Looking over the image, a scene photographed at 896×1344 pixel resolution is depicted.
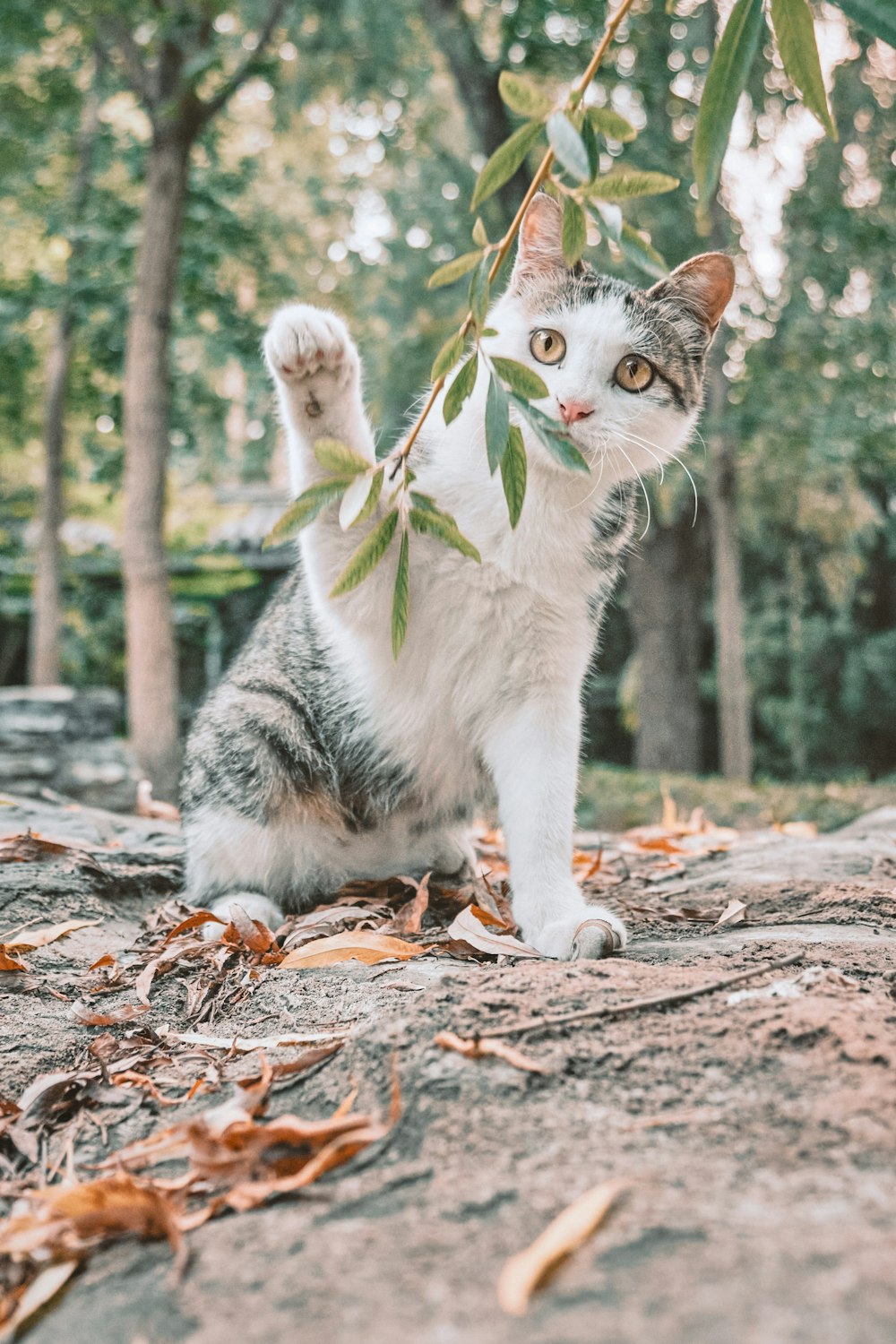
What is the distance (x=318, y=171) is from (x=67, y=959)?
517 inches

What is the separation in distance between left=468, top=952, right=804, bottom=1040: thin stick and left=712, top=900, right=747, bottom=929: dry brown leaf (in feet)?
2.56

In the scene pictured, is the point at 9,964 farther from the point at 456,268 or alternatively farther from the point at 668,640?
the point at 668,640

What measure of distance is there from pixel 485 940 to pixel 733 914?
0.65 meters

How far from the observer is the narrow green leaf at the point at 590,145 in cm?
139

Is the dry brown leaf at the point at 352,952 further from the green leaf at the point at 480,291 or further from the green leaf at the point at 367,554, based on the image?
the green leaf at the point at 480,291

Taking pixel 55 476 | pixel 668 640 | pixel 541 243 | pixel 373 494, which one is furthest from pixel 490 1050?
pixel 55 476

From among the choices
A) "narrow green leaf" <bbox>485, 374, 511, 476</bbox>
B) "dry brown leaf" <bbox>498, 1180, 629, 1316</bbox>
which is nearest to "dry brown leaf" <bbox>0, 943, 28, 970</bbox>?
"narrow green leaf" <bbox>485, 374, 511, 476</bbox>

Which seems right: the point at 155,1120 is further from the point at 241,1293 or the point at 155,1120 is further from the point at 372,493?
the point at 372,493

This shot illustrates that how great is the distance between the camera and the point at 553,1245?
2.99 ft

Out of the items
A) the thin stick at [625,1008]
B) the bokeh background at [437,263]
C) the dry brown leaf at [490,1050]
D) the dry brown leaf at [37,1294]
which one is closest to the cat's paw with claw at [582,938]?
the thin stick at [625,1008]

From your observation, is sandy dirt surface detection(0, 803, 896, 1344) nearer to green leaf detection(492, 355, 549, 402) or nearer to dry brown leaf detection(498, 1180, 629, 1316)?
dry brown leaf detection(498, 1180, 629, 1316)

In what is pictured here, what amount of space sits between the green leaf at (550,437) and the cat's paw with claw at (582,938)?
0.92 m

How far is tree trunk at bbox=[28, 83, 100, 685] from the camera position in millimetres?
9117

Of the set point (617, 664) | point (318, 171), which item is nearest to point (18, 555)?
point (318, 171)
